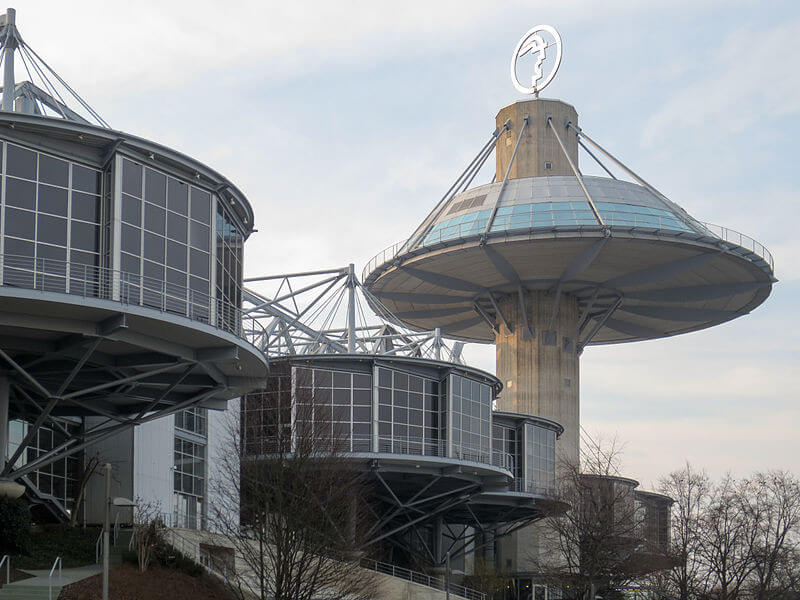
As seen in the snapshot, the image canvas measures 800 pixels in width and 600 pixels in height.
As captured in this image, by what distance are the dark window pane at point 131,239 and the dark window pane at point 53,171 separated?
212 cm

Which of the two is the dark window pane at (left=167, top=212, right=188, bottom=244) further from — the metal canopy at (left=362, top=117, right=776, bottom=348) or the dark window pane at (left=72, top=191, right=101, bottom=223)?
the metal canopy at (left=362, top=117, right=776, bottom=348)

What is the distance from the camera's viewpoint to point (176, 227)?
3753 cm

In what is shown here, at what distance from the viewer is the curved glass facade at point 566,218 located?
74562 millimetres

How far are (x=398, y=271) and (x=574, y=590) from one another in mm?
30689

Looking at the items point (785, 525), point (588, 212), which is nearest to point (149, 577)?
point (785, 525)

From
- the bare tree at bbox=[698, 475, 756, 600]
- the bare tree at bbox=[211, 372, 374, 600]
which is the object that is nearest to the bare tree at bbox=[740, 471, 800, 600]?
the bare tree at bbox=[698, 475, 756, 600]

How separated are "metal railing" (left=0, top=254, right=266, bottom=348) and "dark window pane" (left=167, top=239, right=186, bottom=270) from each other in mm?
651

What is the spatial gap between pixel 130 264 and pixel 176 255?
6.18 feet

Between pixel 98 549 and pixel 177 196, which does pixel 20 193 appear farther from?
pixel 98 549

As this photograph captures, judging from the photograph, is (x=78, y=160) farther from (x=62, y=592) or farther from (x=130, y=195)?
(x=62, y=592)

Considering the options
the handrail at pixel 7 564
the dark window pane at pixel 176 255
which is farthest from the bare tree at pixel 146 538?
the dark window pane at pixel 176 255

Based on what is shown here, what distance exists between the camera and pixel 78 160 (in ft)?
117

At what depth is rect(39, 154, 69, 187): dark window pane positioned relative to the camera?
34.8 metres

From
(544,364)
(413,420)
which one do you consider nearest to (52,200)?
(413,420)
